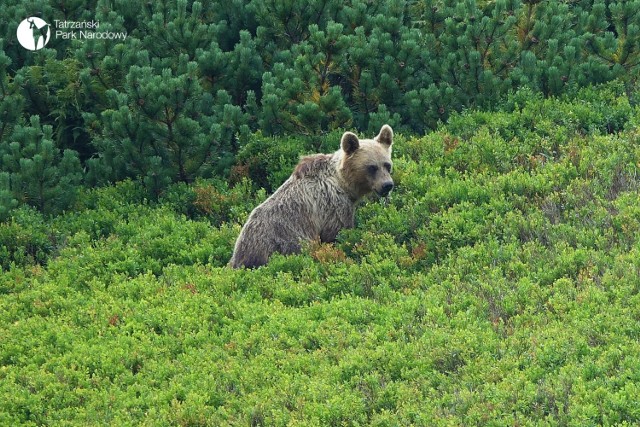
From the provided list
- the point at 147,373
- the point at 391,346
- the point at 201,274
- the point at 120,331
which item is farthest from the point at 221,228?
the point at 391,346

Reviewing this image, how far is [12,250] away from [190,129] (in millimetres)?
3456

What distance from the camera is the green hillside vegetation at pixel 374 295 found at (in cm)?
1016

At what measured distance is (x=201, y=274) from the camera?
14031 millimetres

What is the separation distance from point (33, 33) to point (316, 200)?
798cm

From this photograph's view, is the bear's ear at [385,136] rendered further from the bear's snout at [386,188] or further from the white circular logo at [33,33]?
the white circular logo at [33,33]

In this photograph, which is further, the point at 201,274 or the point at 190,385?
the point at 201,274

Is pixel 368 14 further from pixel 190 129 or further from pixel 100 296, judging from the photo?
pixel 100 296

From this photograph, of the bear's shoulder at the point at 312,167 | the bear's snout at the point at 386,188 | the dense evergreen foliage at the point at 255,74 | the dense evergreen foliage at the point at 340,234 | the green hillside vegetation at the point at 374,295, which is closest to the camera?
the green hillside vegetation at the point at 374,295

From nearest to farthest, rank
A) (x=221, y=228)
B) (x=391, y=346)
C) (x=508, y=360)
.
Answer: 1. (x=508, y=360)
2. (x=391, y=346)
3. (x=221, y=228)

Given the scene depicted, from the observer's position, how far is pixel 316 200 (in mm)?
14367

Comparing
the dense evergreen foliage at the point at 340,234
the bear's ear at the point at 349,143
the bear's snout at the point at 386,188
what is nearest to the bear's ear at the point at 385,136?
the bear's ear at the point at 349,143

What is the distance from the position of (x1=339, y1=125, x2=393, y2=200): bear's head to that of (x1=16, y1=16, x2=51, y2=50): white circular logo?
7770 millimetres

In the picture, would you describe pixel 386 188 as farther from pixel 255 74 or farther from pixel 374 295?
pixel 255 74

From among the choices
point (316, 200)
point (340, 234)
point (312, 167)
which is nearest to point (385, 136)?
point (312, 167)
